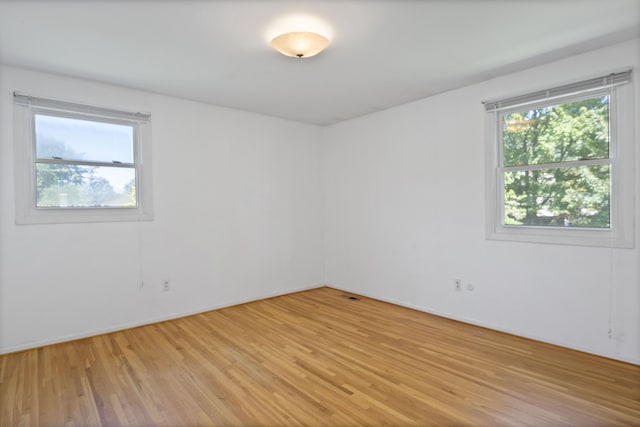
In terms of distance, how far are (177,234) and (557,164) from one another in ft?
13.7

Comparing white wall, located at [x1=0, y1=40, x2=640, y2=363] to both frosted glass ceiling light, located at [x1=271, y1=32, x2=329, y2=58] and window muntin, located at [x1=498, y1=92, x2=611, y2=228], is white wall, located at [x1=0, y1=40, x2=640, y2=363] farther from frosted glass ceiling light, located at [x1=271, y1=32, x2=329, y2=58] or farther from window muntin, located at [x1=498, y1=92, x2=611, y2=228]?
frosted glass ceiling light, located at [x1=271, y1=32, x2=329, y2=58]

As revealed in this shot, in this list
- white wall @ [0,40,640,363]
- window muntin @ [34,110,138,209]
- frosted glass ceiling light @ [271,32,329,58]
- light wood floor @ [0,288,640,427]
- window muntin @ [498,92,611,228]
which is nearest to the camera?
light wood floor @ [0,288,640,427]

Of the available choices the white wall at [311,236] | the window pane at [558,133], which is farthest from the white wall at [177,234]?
the window pane at [558,133]

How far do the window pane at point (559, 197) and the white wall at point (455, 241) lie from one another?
25 centimetres

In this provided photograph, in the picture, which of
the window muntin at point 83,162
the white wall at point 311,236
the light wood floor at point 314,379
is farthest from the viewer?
the window muntin at point 83,162

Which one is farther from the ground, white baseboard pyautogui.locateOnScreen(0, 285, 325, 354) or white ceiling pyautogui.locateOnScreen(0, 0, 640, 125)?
white ceiling pyautogui.locateOnScreen(0, 0, 640, 125)

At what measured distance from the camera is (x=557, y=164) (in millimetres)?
3092

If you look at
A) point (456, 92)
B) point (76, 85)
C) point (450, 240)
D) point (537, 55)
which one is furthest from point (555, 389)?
point (76, 85)

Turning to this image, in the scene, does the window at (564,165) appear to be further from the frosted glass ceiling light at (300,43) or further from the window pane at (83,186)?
the window pane at (83,186)

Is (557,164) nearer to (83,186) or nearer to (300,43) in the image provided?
(300,43)

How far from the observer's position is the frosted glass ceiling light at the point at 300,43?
242 cm

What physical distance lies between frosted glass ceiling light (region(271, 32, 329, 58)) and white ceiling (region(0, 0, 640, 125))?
0.25 ft

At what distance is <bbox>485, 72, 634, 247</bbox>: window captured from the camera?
8.98ft

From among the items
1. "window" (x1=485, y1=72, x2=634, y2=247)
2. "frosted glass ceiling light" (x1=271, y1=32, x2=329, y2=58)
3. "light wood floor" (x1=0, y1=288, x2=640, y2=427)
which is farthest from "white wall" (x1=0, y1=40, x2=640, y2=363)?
"frosted glass ceiling light" (x1=271, y1=32, x2=329, y2=58)
